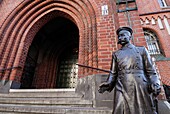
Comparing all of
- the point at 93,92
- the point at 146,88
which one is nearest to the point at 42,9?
the point at 93,92

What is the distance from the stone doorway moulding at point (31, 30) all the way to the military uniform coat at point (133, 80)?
126 centimetres

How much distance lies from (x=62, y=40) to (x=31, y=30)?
240cm

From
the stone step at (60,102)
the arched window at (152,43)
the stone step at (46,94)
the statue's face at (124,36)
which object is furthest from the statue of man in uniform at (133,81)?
the arched window at (152,43)

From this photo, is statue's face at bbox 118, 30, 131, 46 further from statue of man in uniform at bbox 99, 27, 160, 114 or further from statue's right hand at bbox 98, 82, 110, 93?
statue's right hand at bbox 98, 82, 110, 93

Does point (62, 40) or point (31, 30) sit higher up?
point (62, 40)

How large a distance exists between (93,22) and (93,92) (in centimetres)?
191

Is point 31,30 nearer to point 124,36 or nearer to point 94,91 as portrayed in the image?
point 94,91

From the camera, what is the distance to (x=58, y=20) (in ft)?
16.3

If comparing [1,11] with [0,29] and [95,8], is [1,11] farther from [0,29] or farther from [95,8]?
[95,8]

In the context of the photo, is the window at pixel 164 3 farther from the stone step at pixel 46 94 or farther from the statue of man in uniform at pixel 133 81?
the stone step at pixel 46 94

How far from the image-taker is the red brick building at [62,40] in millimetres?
2623

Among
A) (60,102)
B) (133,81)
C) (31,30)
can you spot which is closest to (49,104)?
(60,102)

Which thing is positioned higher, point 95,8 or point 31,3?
point 31,3

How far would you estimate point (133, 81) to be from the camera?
43.5 inches
